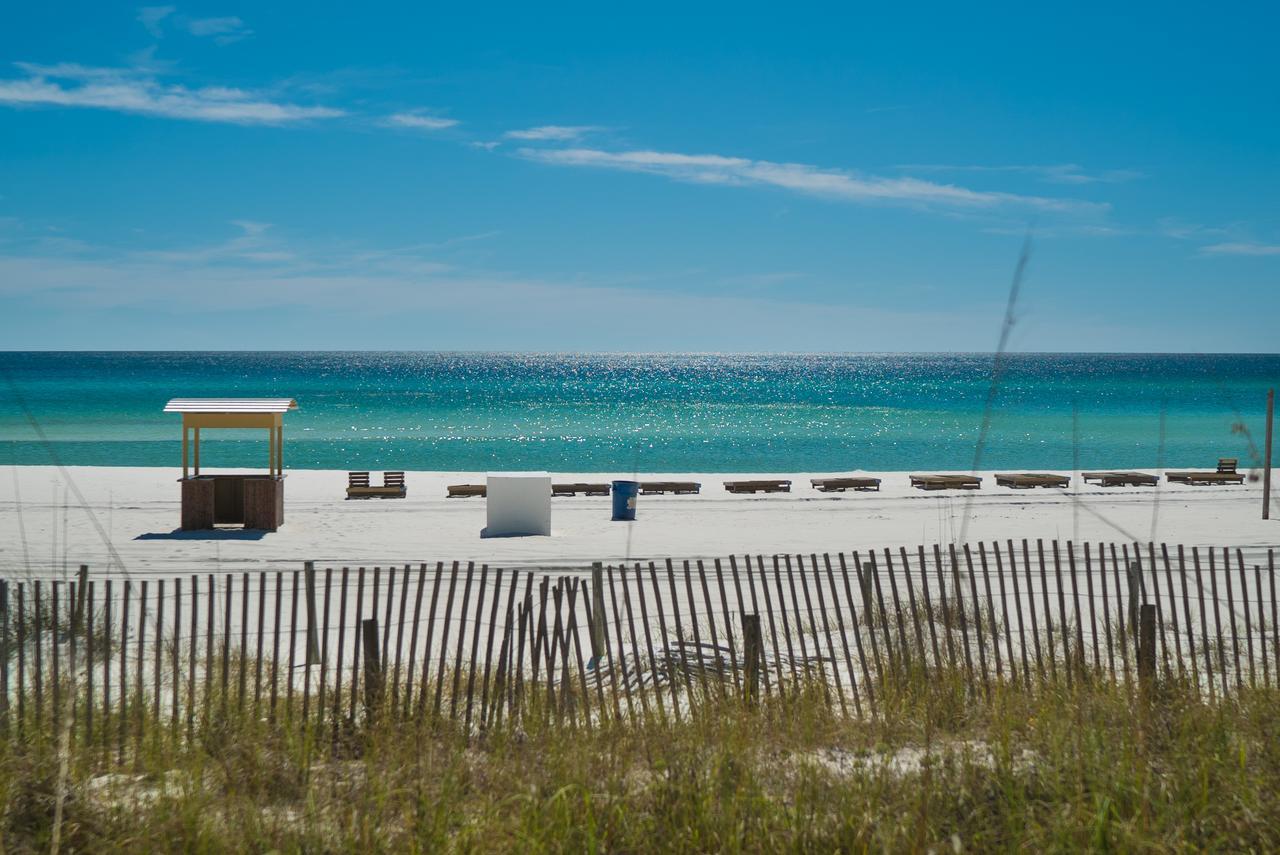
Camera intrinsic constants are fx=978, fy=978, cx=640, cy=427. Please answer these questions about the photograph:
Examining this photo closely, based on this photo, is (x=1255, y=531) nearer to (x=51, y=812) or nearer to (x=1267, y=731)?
(x=1267, y=731)

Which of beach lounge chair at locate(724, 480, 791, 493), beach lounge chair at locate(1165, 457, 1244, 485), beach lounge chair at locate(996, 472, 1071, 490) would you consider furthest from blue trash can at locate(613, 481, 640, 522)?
beach lounge chair at locate(1165, 457, 1244, 485)

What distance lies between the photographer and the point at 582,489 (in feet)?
79.3

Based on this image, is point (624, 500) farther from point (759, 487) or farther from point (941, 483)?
point (941, 483)

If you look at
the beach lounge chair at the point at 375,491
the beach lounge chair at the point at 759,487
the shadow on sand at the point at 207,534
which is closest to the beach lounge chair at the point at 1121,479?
the beach lounge chair at the point at 759,487

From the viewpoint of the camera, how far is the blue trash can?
19.0 metres

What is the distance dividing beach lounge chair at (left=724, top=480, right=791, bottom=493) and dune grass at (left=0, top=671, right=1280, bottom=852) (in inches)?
778

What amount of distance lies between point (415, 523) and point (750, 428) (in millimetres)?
46416

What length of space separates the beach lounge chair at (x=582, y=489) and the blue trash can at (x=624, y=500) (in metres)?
5.01

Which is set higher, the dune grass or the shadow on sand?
the dune grass

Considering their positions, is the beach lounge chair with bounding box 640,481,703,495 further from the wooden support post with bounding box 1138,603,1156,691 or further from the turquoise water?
the wooden support post with bounding box 1138,603,1156,691

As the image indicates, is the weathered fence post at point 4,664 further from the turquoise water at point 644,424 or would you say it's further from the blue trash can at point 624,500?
the blue trash can at point 624,500

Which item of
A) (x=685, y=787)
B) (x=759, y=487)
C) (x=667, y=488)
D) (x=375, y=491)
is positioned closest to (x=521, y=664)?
(x=685, y=787)

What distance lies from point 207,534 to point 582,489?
960 cm

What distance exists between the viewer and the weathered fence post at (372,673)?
234 inches
